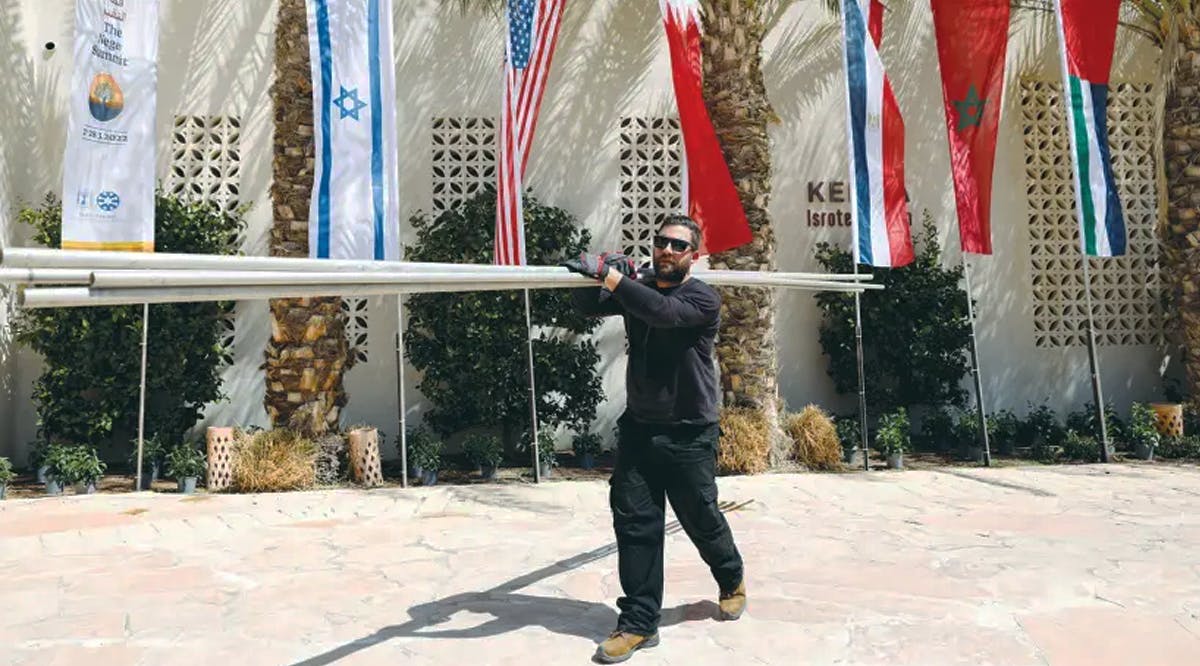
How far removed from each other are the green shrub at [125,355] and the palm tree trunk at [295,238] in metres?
0.93

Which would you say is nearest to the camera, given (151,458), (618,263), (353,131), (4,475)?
(618,263)

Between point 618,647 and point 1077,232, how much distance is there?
1009cm

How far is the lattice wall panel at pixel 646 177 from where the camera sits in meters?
9.95

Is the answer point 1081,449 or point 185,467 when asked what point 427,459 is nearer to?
point 185,467

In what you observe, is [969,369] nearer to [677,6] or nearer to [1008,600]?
[677,6]

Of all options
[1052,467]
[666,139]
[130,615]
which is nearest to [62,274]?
[130,615]

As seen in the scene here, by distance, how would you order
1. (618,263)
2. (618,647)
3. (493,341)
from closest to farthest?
1. (618,647)
2. (618,263)
3. (493,341)

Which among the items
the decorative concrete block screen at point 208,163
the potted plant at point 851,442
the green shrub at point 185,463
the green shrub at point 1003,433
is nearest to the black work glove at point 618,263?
the green shrub at point 185,463

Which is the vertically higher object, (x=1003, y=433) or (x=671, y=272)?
(x=671, y=272)

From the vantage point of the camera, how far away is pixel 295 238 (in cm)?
810

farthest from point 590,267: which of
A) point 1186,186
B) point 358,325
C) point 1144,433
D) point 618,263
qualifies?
point 1186,186

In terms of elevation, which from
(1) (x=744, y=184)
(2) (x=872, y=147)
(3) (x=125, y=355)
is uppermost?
(2) (x=872, y=147)

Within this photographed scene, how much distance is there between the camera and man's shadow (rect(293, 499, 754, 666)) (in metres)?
3.57

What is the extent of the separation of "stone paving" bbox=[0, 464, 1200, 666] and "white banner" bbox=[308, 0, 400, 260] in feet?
7.47
